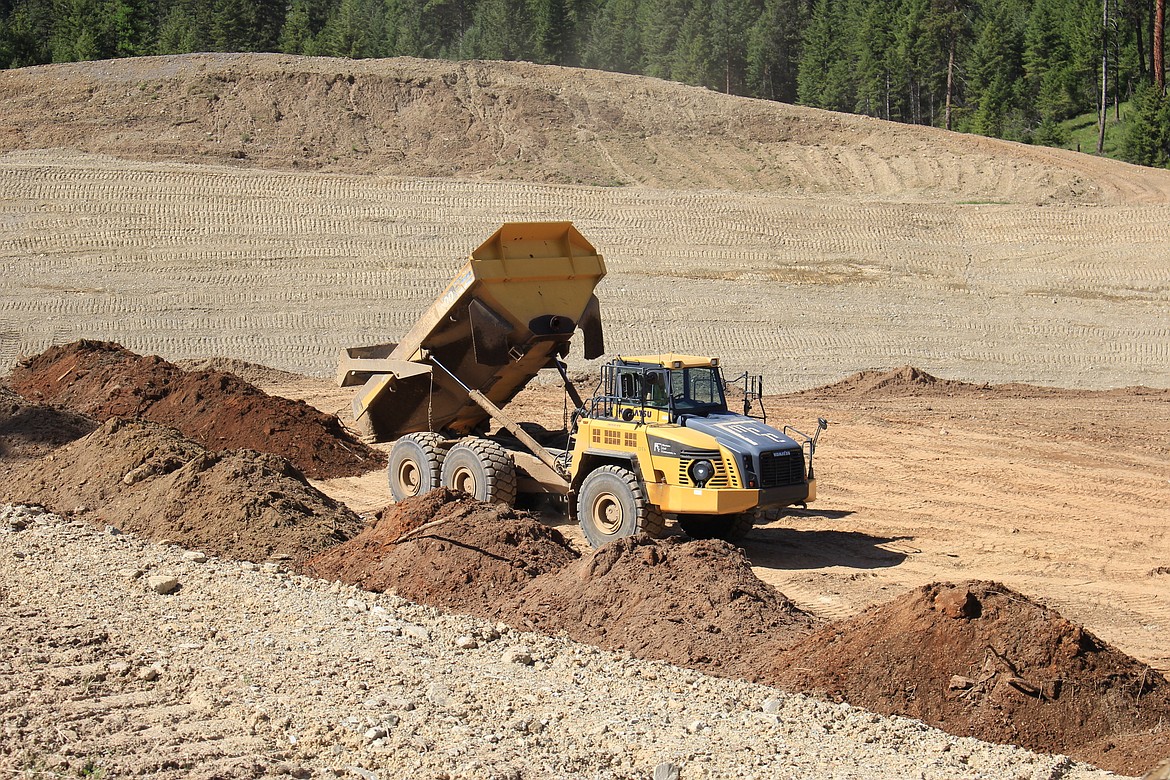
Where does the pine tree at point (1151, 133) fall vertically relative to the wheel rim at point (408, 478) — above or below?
above

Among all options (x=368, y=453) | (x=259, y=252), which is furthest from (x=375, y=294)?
(x=368, y=453)

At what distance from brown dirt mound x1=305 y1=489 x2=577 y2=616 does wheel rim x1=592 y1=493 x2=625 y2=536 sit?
79 centimetres

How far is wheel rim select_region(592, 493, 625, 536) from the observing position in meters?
11.9

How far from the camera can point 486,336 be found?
43.9 feet

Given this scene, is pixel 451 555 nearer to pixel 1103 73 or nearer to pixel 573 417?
pixel 573 417

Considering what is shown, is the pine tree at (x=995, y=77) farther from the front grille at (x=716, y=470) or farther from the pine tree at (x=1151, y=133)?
the front grille at (x=716, y=470)

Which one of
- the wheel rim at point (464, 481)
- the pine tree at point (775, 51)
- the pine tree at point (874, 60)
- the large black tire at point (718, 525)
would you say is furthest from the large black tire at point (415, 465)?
the pine tree at point (775, 51)

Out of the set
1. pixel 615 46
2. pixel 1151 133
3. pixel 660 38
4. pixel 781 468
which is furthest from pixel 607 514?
pixel 615 46

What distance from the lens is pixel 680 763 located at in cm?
666

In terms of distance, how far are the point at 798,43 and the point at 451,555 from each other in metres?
73.3

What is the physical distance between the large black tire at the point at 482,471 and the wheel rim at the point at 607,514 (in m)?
1.04

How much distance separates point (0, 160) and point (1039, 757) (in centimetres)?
3508

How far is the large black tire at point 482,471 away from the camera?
12.7 meters

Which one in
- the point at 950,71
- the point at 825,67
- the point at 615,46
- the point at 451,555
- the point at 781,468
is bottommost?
the point at 451,555
